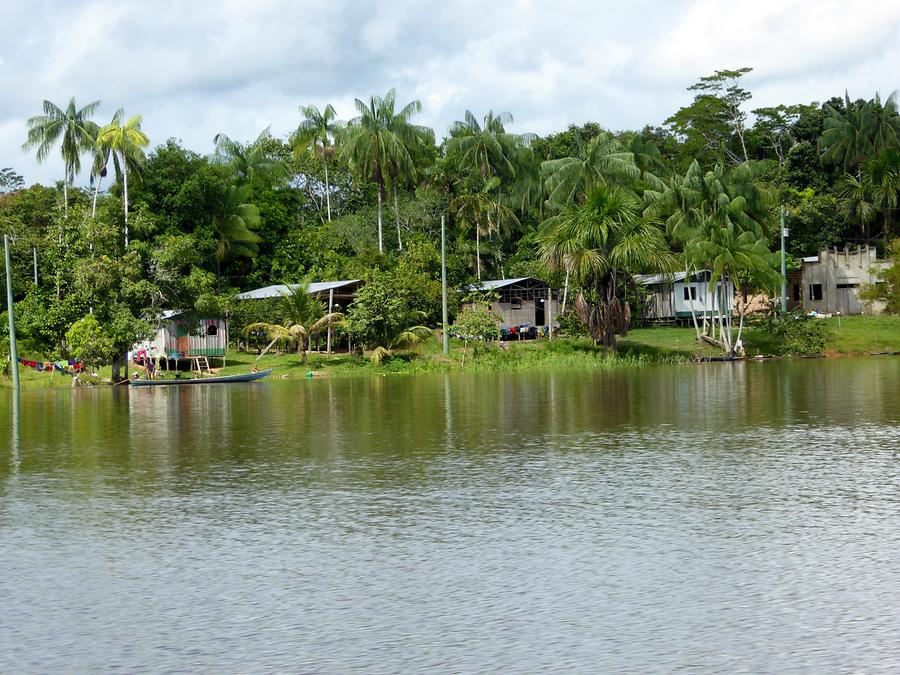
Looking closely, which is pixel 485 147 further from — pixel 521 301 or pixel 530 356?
pixel 530 356

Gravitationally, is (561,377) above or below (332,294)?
below

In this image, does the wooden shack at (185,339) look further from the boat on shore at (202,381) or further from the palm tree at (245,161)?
the palm tree at (245,161)

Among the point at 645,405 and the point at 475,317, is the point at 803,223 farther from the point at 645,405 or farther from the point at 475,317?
the point at 645,405

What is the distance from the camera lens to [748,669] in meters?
6.70

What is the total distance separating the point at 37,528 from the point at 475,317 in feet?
141

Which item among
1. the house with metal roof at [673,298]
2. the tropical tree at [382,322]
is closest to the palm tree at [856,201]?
the house with metal roof at [673,298]

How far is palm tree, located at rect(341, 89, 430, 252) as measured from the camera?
6825cm

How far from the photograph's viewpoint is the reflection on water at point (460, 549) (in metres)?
7.32

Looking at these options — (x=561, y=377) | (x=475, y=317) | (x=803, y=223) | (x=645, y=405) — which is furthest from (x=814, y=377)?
(x=803, y=223)

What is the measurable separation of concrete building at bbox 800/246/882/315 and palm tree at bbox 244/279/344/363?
38748mm

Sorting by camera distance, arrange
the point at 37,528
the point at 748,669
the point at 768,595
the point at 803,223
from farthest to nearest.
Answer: the point at 803,223
the point at 37,528
the point at 768,595
the point at 748,669

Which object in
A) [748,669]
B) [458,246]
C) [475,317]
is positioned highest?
[458,246]

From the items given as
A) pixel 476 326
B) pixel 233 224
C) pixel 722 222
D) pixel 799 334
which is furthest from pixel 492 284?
pixel 799 334

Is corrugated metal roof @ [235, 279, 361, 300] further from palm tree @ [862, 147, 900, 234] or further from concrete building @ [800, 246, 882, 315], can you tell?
palm tree @ [862, 147, 900, 234]
